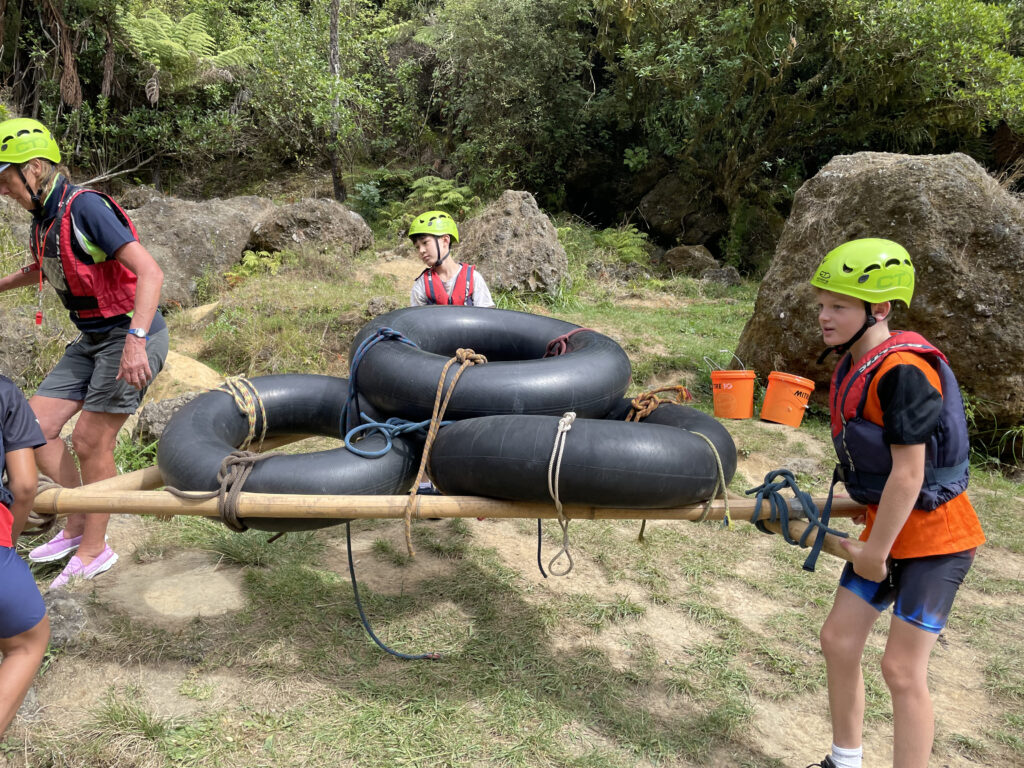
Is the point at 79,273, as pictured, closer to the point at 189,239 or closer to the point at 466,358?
the point at 466,358

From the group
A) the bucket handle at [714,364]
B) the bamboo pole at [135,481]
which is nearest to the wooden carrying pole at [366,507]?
the bamboo pole at [135,481]

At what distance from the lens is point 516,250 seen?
8758mm

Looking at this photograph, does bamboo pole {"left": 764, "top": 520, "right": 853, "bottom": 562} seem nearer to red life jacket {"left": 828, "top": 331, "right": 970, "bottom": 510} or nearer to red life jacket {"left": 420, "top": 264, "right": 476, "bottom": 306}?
red life jacket {"left": 828, "top": 331, "right": 970, "bottom": 510}

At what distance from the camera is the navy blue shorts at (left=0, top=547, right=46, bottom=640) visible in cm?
189

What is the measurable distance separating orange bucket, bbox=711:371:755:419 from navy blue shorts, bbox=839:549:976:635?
3.72 m

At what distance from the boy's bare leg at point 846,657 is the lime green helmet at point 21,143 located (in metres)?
3.21

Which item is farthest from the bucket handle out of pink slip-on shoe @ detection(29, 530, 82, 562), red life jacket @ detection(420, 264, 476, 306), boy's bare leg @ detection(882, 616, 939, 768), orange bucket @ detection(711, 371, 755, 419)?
pink slip-on shoe @ detection(29, 530, 82, 562)

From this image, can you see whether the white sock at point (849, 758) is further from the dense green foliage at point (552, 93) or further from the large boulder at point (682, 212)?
the large boulder at point (682, 212)

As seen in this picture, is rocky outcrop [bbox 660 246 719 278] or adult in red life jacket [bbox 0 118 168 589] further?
rocky outcrop [bbox 660 246 719 278]

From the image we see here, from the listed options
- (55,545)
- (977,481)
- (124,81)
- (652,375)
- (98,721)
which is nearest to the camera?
(98,721)

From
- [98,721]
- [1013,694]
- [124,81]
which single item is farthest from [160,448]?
[124,81]

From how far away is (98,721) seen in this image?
7.45 feet

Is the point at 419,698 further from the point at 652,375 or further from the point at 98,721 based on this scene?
the point at 652,375

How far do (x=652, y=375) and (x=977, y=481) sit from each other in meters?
2.67
